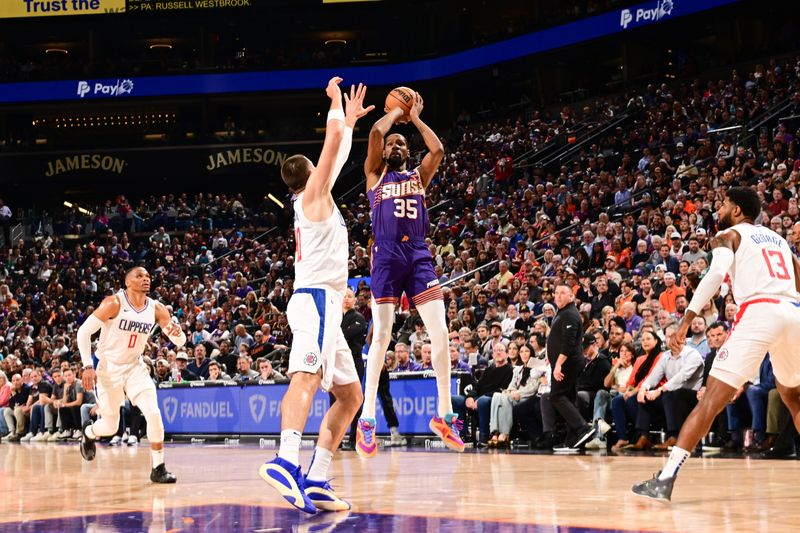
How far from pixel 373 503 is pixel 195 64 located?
3763 centimetres

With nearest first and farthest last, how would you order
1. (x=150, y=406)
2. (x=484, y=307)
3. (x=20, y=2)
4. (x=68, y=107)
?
(x=150, y=406) → (x=484, y=307) → (x=20, y=2) → (x=68, y=107)

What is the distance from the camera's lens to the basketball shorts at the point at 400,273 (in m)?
8.70

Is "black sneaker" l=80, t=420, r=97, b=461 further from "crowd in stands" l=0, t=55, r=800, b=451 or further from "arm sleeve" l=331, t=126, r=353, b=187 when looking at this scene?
"arm sleeve" l=331, t=126, r=353, b=187

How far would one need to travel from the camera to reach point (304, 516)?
657cm

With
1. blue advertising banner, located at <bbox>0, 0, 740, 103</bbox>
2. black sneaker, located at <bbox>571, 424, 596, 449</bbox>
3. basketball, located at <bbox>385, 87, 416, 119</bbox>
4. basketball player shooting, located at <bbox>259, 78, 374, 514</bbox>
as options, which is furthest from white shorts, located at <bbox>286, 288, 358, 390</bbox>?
blue advertising banner, located at <bbox>0, 0, 740, 103</bbox>

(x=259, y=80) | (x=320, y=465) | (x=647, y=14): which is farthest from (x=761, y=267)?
(x=259, y=80)

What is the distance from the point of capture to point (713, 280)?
6.87m

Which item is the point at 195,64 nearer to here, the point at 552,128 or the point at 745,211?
the point at 552,128

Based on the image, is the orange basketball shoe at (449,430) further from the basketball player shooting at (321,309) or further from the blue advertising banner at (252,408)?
the blue advertising banner at (252,408)

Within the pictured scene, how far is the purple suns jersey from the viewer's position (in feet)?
28.7

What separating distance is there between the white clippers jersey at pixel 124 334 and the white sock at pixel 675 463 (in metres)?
5.96

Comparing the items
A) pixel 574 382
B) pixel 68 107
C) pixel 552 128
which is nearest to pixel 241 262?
pixel 552 128

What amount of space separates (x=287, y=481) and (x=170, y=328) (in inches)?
175

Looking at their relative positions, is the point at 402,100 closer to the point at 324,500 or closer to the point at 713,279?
the point at 713,279
